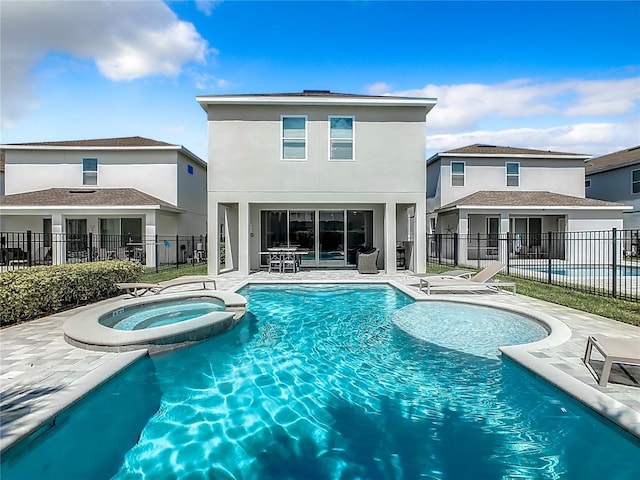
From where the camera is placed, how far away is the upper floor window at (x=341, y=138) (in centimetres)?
1495

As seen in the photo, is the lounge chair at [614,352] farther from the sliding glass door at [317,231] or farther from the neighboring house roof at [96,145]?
the neighboring house roof at [96,145]

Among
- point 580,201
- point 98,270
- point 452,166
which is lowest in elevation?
point 98,270

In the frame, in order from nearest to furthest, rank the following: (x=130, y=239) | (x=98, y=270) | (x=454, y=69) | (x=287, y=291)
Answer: (x=98, y=270)
(x=287, y=291)
(x=454, y=69)
(x=130, y=239)

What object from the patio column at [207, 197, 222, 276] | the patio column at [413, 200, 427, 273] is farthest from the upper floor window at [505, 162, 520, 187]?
the patio column at [207, 197, 222, 276]

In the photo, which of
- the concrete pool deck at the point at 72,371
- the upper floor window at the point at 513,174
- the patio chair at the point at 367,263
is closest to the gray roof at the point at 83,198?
the patio chair at the point at 367,263

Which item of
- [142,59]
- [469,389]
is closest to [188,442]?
[469,389]

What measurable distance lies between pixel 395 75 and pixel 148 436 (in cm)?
1859

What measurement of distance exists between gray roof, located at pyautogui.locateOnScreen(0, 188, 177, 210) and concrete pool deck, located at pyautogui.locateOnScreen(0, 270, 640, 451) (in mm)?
12513

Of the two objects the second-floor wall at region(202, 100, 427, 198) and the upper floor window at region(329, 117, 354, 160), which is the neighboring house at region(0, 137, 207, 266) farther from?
the upper floor window at region(329, 117, 354, 160)

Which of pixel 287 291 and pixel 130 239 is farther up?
pixel 130 239

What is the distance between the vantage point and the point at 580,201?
2131 cm

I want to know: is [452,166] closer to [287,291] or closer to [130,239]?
[287,291]

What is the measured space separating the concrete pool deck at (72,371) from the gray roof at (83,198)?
41.1 feet

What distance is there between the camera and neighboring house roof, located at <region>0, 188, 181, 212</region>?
60.4 feet
